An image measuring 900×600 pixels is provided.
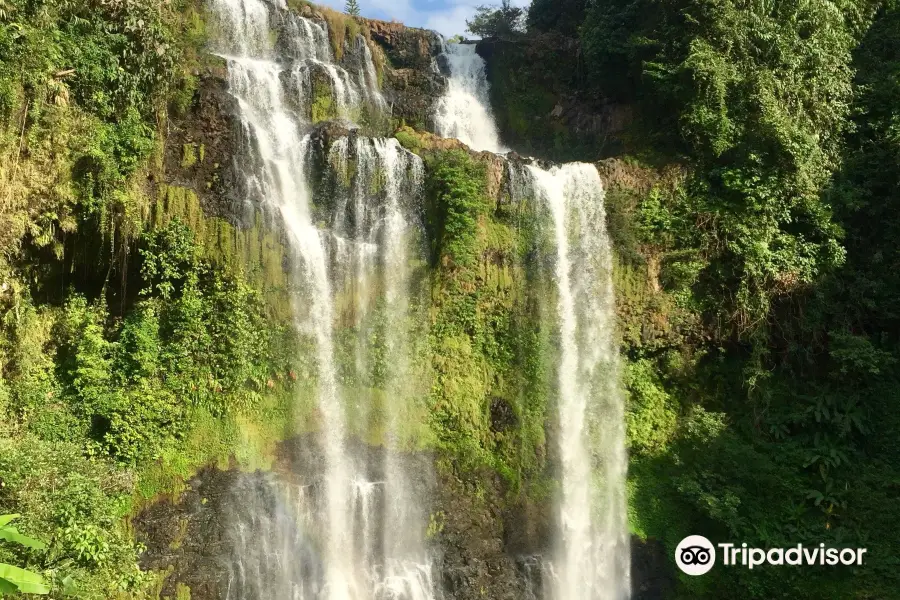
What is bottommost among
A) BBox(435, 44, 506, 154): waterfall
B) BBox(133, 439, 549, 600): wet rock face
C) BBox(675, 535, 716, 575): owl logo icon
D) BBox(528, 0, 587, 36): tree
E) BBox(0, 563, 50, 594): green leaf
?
BBox(675, 535, 716, 575): owl logo icon

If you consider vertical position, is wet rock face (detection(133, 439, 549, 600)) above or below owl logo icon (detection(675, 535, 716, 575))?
above

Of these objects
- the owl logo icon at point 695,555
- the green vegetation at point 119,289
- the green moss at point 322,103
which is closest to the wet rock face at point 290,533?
the green vegetation at point 119,289

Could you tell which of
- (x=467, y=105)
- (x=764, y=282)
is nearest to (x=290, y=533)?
(x=764, y=282)

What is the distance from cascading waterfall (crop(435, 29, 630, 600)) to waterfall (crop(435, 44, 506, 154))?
13.5 feet

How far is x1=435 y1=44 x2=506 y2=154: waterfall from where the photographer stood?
54.3 ft

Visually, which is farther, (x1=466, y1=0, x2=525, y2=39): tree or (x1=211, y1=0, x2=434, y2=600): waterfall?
(x1=466, y1=0, x2=525, y2=39): tree

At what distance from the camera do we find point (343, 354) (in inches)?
433

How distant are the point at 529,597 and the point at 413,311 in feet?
17.9

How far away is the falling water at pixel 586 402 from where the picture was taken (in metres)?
11.2

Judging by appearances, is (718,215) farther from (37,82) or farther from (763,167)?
(37,82)

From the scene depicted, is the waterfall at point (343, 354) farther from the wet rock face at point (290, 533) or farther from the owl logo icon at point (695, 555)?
the owl logo icon at point (695, 555)

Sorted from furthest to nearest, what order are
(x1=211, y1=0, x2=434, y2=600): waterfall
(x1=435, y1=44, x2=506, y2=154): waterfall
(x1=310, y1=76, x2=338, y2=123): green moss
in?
(x1=435, y1=44, x2=506, y2=154): waterfall → (x1=310, y1=76, x2=338, y2=123): green moss → (x1=211, y1=0, x2=434, y2=600): waterfall

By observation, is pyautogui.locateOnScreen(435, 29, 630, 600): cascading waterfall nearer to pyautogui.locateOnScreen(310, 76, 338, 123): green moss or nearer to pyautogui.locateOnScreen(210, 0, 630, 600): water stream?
pyautogui.locateOnScreen(210, 0, 630, 600): water stream

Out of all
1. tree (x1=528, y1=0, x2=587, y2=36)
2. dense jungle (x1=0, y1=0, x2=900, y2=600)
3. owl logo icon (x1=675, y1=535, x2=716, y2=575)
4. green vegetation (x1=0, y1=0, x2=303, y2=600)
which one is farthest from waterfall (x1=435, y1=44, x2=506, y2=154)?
owl logo icon (x1=675, y1=535, x2=716, y2=575)
